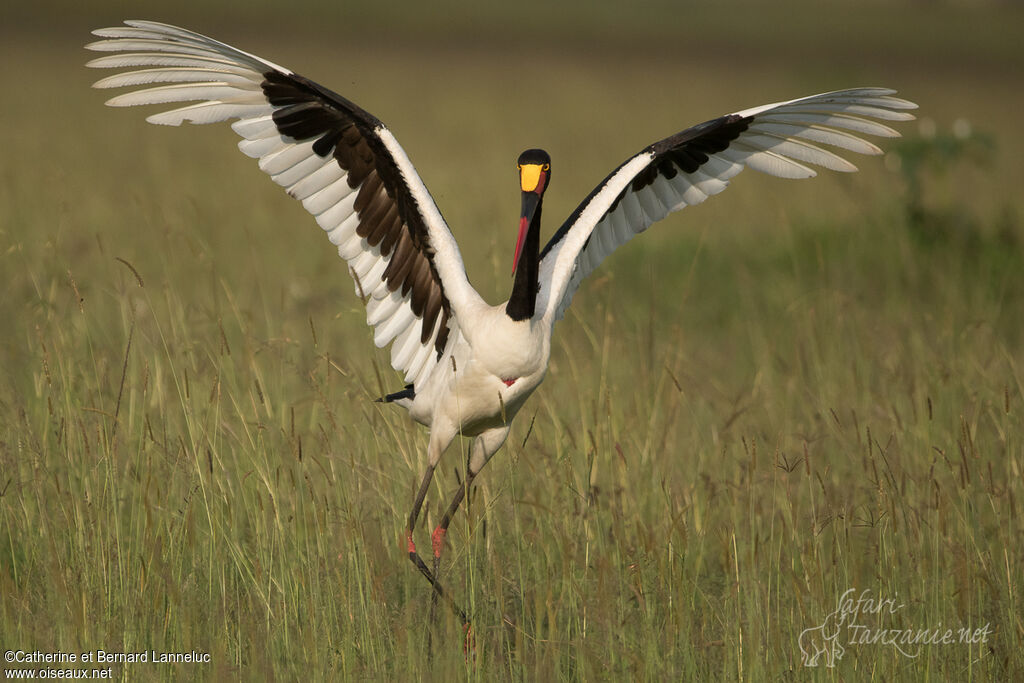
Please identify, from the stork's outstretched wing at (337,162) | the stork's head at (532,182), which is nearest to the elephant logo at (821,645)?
the stork's head at (532,182)

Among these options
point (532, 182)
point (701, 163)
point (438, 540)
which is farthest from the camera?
point (701, 163)

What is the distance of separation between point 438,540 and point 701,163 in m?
2.31

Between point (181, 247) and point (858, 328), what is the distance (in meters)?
6.26

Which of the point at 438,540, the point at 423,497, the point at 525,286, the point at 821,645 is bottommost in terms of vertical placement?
the point at 821,645

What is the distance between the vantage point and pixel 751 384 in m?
7.24

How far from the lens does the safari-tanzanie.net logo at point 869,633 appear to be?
146 inches

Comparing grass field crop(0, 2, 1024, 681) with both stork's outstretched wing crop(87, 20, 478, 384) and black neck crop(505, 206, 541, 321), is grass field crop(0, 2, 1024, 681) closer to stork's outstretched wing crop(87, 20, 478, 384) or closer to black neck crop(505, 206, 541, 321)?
stork's outstretched wing crop(87, 20, 478, 384)

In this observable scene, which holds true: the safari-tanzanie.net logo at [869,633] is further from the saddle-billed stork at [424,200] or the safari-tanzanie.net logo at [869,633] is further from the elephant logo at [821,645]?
the saddle-billed stork at [424,200]

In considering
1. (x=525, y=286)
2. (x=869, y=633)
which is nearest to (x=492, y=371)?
(x=525, y=286)

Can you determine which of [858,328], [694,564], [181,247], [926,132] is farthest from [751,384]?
[181,247]

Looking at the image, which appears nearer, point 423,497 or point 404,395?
point 423,497

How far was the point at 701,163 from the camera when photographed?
5387mm

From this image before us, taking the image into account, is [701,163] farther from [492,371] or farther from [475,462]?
[475,462]

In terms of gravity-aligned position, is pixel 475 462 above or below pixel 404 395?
below
